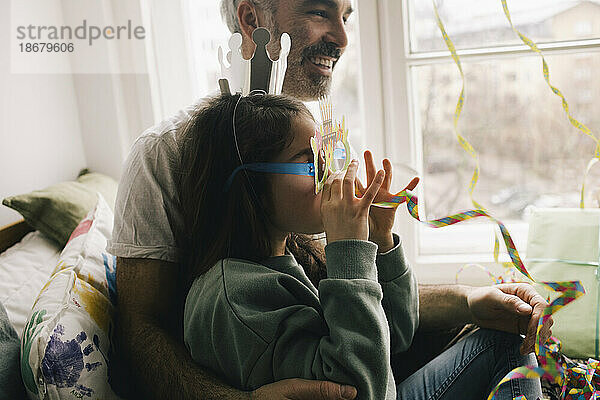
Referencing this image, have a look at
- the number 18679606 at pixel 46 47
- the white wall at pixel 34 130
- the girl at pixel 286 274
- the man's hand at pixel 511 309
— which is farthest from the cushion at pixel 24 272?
the man's hand at pixel 511 309

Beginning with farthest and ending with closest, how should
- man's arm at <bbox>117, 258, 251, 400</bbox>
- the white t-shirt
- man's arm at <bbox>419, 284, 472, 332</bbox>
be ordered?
1. man's arm at <bbox>419, 284, 472, 332</bbox>
2. the white t-shirt
3. man's arm at <bbox>117, 258, 251, 400</bbox>

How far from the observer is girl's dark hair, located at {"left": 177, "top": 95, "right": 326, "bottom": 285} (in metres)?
1.08

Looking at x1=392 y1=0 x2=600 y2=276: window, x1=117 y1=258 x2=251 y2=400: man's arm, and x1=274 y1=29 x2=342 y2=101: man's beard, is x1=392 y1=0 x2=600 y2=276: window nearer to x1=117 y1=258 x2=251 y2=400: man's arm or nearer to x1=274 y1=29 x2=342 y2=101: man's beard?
x1=274 y1=29 x2=342 y2=101: man's beard

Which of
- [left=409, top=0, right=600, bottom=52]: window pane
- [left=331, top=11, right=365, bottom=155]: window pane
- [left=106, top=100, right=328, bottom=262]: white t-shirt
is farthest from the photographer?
[left=331, top=11, right=365, bottom=155]: window pane

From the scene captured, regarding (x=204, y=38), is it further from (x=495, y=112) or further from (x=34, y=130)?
(x=495, y=112)

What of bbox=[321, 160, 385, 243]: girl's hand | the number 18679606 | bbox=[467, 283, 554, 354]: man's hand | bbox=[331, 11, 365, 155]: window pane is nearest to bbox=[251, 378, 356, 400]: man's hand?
bbox=[321, 160, 385, 243]: girl's hand

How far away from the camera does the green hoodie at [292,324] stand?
3.12 feet

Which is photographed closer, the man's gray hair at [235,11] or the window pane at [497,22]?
the man's gray hair at [235,11]

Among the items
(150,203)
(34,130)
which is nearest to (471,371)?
(150,203)

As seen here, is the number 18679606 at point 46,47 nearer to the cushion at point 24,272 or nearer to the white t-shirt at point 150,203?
the cushion at point 24,272

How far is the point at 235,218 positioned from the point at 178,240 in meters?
0.19

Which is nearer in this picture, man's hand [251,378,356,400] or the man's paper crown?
man's hand [251,378,356,400]

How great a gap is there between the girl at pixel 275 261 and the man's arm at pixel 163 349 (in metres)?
0.03

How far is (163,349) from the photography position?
1.11 m
